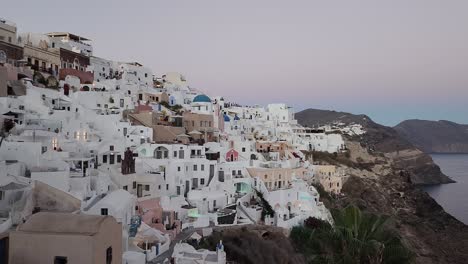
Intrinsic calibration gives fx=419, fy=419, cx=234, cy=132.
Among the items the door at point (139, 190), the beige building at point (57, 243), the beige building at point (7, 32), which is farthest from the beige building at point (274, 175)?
the beige building at point (57, 243)

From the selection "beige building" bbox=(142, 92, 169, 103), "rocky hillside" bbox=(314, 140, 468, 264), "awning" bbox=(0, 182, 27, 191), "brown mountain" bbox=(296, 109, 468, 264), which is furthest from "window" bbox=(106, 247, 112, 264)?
"beige building" bbox=(142, 92, 169, 103)

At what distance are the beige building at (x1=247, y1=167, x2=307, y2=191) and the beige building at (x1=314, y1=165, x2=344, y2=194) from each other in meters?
10.6

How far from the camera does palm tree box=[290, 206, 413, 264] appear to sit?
415 inches

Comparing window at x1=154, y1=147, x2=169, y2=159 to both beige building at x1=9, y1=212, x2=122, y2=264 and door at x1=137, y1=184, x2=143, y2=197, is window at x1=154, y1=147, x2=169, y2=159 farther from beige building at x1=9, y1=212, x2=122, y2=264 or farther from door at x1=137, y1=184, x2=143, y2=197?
beige building at x1=9, y1=212, x2=122, y2=264

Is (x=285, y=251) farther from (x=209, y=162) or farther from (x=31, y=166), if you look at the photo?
(x=31, y=166)

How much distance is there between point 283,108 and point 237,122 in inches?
767

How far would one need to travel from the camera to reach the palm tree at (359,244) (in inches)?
415

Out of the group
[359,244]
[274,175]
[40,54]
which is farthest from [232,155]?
[359,244]

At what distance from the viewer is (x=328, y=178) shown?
5059 centimetres

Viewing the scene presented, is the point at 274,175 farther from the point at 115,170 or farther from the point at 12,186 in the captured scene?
the point at 12,186

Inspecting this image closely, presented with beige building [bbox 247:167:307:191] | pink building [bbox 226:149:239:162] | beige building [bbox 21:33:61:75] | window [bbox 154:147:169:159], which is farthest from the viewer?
beige building [bbox 21:33:61:75]

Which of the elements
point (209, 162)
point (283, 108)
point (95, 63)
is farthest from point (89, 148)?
point (283, 108)

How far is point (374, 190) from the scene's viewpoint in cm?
5847

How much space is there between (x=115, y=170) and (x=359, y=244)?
1821cm
